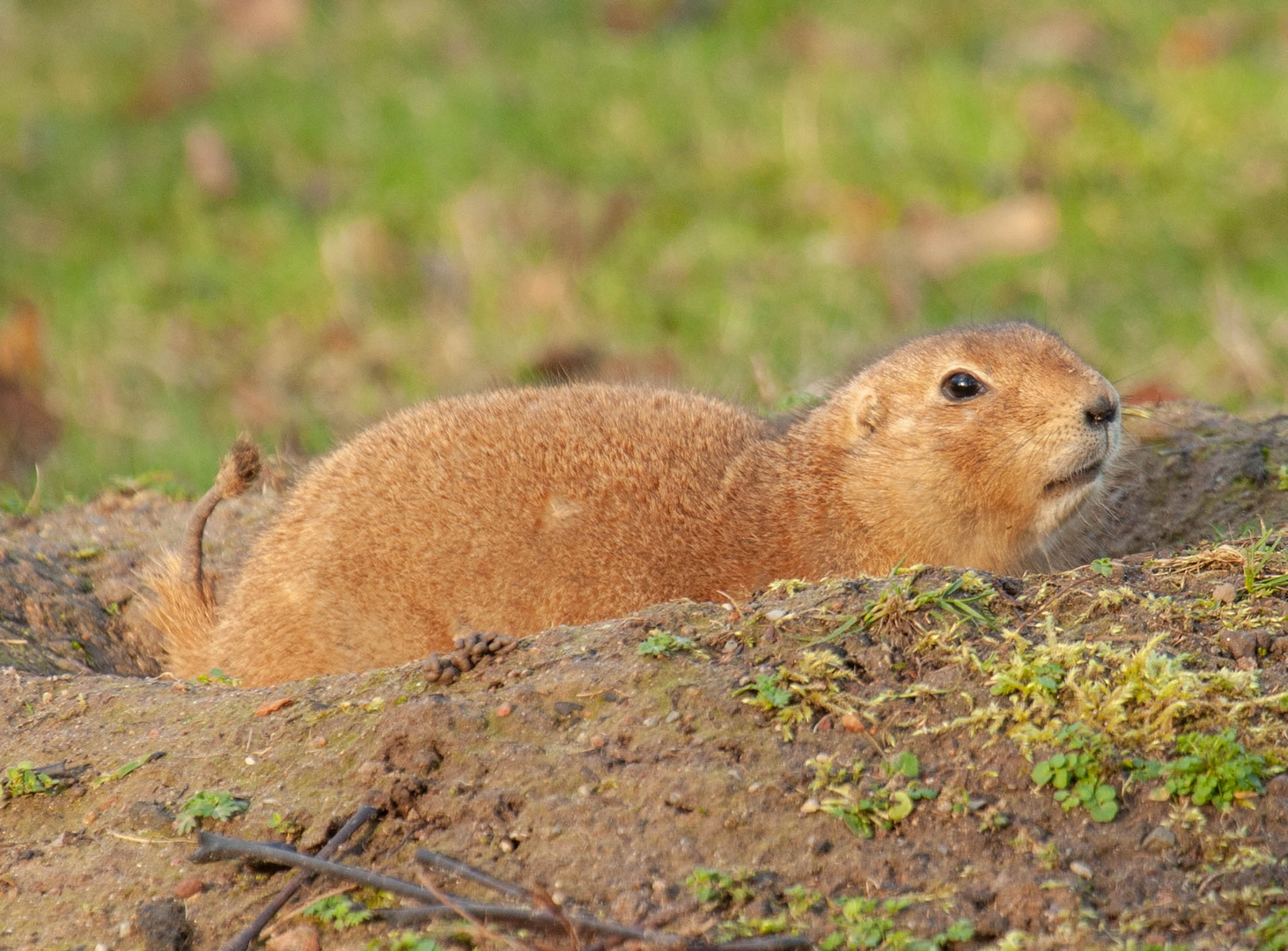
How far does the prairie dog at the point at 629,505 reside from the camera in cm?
452

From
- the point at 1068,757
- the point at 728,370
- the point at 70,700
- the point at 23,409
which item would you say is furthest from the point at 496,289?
the point at 1068,757

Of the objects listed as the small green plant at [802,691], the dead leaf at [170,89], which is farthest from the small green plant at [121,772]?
the dead leaf at [170,89]

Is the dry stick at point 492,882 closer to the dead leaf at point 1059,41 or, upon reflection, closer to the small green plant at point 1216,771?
the small green plant at point 1216,771

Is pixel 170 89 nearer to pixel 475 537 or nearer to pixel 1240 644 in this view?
pixel 475 537

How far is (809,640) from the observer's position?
→ 3.45 metres

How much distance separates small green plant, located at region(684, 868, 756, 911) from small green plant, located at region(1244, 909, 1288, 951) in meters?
0.87

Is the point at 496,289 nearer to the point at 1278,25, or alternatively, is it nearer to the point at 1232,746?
the point at 1278,25

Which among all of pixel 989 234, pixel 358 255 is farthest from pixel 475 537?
pixel 989 234

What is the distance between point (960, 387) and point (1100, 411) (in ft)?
1.49

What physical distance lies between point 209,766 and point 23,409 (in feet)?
18.0

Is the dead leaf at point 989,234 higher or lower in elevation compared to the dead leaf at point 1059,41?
lower

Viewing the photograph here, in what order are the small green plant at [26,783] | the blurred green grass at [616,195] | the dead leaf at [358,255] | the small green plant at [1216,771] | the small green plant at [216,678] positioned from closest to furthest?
the small green plant at [1216,771]
the small green plant at [26,783]
the small green plant at [216,678]
the blurred green grass at [616,195]
the dead leaf at [358,255]

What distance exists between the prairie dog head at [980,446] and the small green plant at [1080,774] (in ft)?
5.46

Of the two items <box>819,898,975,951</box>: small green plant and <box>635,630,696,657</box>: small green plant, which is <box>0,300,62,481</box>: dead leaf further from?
<box>819,898,975,951</box>: small green plant
